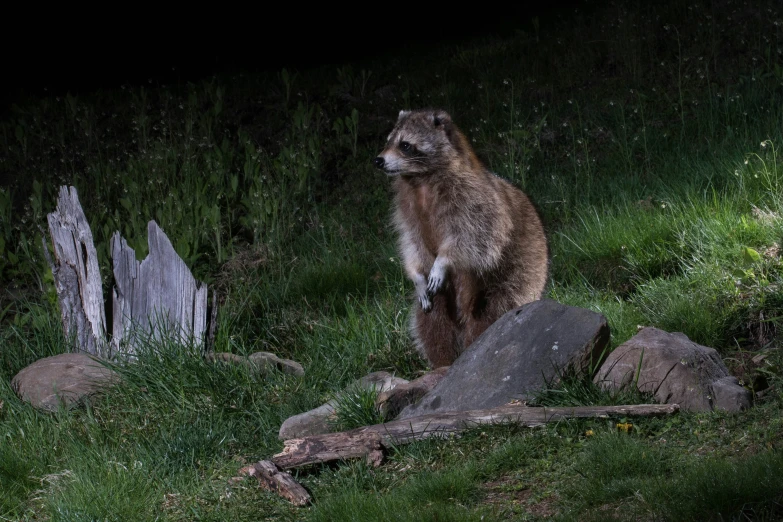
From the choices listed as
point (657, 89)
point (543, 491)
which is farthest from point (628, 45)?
point (543, 491)

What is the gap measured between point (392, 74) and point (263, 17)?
2439mm

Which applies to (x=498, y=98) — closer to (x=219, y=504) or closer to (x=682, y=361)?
(x=682, y=361)

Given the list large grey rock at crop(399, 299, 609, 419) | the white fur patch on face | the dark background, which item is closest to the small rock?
large grey rock at crop(399, 299, 609, 419)

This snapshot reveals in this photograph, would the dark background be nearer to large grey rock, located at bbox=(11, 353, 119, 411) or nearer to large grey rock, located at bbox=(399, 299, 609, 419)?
large grey rock, located at bbox=(11, 353, 119, 411)

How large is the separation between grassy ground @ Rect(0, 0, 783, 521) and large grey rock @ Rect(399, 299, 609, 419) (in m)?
0.33

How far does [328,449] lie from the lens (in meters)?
3.91

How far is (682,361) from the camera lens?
3.91 m

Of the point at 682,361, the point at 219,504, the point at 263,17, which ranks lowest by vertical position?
the point at 219,504

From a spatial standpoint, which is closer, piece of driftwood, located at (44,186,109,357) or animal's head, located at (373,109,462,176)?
animal's head, located at (373,109,462,176)

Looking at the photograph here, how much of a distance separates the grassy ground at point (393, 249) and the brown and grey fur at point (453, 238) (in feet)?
1.16

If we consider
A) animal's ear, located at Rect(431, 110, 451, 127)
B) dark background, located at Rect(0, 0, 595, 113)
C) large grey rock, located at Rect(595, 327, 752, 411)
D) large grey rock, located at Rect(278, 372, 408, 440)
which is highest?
dark background, located at Rect(0, 0, 595, 113)

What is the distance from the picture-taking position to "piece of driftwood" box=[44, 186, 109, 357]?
5.39 metres

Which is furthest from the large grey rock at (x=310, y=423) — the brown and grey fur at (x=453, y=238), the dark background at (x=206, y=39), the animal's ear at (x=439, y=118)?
the dark background at (x=206, y=39)

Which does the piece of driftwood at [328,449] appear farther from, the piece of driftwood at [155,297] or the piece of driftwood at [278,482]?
the piece of driftwood at [155,297]
